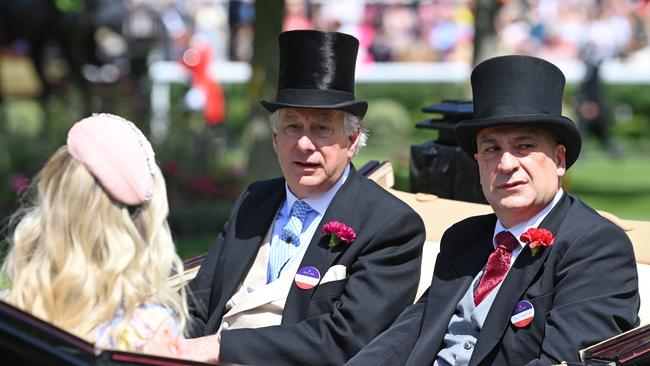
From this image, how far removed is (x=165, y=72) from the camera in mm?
19125

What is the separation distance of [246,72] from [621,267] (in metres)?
15.3

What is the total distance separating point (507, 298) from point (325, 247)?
0.78 m

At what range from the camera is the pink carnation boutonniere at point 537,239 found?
12.5 feet

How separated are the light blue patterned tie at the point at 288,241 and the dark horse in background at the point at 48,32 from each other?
1321 cm

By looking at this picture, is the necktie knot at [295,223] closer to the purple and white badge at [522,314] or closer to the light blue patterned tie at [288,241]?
the light blue patterned tie at [288,241]

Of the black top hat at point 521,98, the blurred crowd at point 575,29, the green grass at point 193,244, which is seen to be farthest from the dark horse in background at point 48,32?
the black top hat at point 521,98

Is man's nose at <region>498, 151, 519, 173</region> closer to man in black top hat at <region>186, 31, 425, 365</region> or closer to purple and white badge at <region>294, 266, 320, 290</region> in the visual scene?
man in black top hat at <region>186, 31, 425, 365</region>

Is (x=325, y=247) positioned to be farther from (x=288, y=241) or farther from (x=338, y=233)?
(x=288, y=241)

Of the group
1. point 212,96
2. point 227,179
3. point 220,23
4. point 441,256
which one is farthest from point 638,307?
point 220,23

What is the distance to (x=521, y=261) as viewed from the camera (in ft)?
12.7

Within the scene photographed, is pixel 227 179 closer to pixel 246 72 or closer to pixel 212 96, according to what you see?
pixel 212 96

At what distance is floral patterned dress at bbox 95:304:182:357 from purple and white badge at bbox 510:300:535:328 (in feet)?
3.80

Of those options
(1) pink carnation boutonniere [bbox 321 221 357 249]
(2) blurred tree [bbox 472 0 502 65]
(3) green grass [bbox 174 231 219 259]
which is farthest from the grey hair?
(2) blurred tree [bbox 472 0 502 65]

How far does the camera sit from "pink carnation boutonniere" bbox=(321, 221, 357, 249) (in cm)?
423
